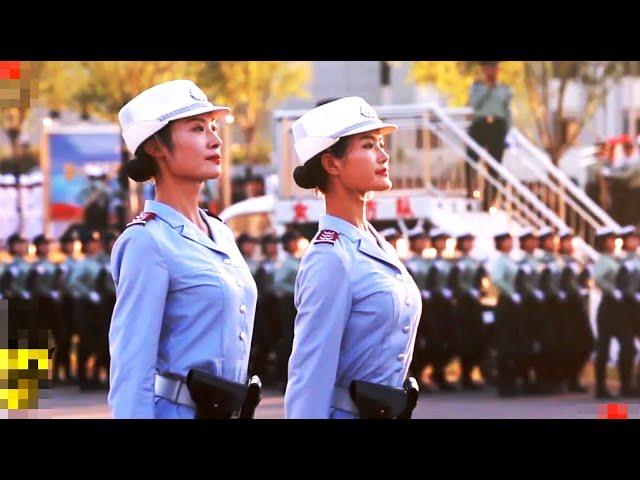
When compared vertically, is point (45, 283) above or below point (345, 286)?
below

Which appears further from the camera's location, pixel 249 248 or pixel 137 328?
pixel 249 248

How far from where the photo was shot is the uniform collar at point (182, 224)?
4031 millimetres

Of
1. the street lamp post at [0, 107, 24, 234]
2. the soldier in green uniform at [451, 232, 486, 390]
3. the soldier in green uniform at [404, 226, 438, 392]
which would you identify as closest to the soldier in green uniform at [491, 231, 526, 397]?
the soldier in green uniform at [451, 232, 486, 390]

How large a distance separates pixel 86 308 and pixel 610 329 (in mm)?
4511

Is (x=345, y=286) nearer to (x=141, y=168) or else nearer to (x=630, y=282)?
(x=141, y=168)

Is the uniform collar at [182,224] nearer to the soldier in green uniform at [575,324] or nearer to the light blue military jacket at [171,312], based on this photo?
the light blue military jacket at [171,312]

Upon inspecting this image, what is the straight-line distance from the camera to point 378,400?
4172 millimetres

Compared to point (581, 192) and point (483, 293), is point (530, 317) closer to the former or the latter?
point (483, 293)

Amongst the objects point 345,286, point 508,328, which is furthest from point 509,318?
point 345,286

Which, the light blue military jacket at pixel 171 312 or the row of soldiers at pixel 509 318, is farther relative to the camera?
the row of soldiers at pixel 509 318

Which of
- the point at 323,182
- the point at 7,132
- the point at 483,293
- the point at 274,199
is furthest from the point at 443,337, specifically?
the point at 323,182

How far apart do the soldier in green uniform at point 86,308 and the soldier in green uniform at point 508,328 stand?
11.3 feet

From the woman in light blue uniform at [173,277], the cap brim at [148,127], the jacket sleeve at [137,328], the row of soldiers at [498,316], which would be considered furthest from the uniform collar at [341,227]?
the row of soldiers at [498,316]

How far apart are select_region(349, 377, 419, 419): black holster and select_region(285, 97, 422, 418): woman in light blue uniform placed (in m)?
0.03
